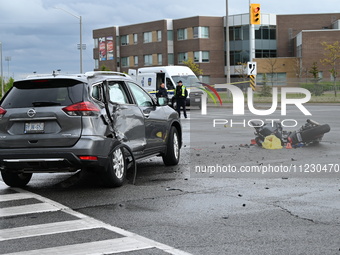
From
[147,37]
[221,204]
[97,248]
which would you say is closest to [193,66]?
[147,37]

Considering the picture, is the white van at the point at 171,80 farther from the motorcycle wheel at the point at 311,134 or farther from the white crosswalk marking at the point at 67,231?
the white crosswalk marking at the point at 67,231

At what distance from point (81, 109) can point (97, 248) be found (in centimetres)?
344

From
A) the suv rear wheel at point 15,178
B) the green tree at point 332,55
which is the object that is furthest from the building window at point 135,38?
the suv rear wheel at point 15,178

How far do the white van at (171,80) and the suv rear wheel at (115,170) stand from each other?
28780mm

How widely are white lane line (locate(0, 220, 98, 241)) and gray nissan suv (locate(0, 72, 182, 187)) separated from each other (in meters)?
1.87

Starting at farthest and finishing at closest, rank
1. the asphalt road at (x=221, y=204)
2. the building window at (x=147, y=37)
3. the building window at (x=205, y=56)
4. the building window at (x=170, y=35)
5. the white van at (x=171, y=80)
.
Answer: the building window at (x=147, y=37) < the building window at (x=170, y=35) < the building window at (x=205, y=56) < the white van at (x=171, y=80) < the asphalt road at (x=221, y=204)

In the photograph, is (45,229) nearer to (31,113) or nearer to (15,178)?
(31,113)

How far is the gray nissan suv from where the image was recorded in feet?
29.2

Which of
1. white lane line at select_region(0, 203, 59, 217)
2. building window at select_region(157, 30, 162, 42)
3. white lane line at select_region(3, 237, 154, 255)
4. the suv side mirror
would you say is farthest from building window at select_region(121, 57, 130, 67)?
white lane line at select_region(3, 237, 154, 255)

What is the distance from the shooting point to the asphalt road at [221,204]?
610 cm

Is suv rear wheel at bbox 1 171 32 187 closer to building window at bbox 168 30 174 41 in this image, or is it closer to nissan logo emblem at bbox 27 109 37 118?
nissan logo emblem at bbox 27 109 37 118

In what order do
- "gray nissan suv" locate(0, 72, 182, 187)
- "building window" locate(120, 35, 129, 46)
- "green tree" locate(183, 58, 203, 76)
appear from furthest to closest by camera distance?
"building window" locate(120, 35, 129, 46)
"green tree" locate(183, 58, 203, 76)
"gray nissan suv" locate(0, 72, 182, 187)

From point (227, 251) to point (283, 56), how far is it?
263ft

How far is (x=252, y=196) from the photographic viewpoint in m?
8.63
